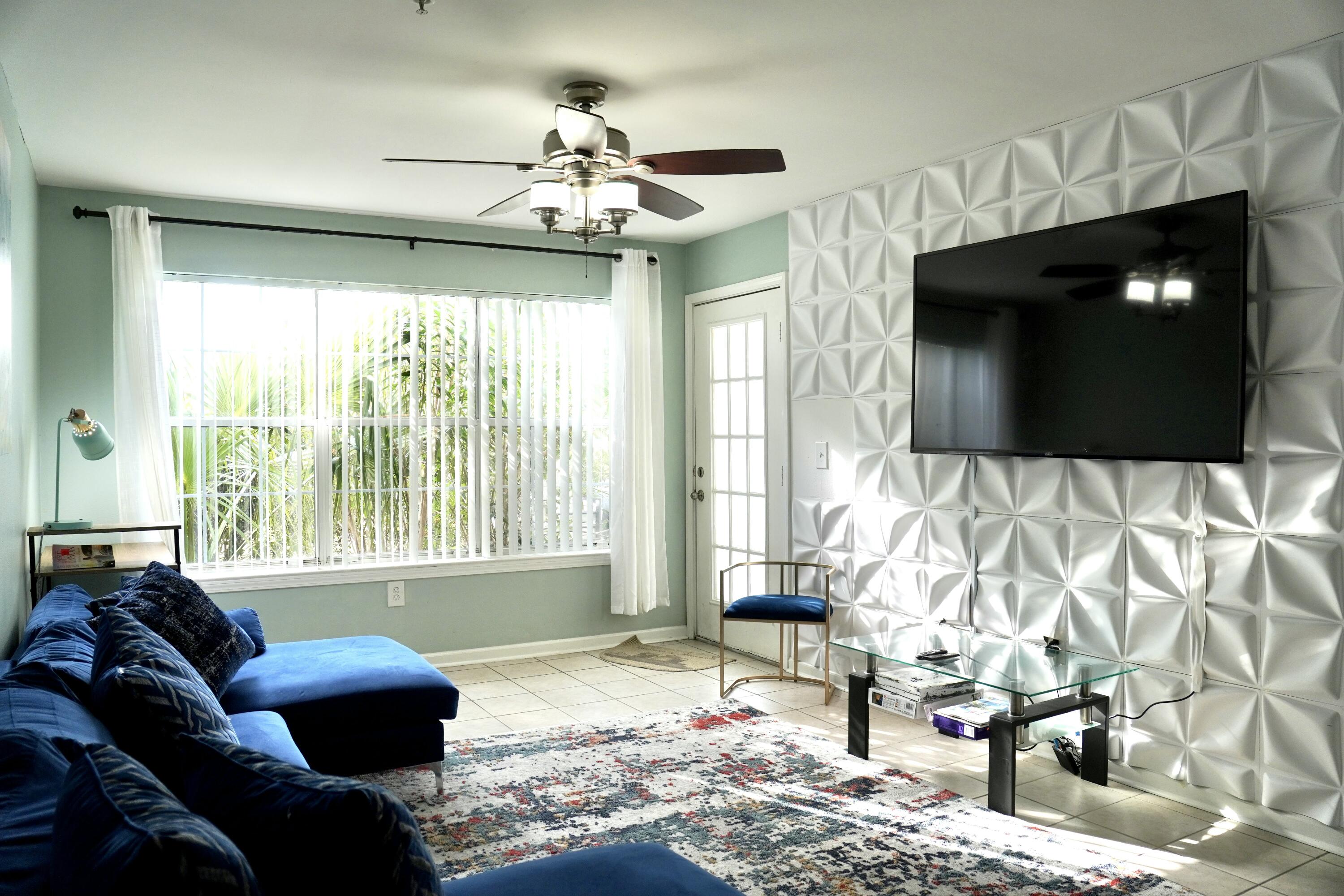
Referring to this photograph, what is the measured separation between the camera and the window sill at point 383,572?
4828mm

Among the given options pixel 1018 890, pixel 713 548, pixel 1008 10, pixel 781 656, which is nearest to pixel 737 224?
pixel 713 548

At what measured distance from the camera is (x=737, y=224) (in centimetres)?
556

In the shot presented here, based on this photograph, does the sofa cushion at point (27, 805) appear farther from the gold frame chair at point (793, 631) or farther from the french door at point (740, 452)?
the french door at point (740, 452)

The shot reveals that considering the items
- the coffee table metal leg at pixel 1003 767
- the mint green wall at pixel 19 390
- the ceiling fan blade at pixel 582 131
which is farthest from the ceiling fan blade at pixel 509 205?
the coffee table metal leg at pixel 1003 767

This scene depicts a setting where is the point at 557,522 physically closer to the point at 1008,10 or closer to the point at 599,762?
the point at 599,762

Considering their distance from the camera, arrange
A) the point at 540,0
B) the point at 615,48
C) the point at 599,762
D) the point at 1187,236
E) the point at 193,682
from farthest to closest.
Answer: the point at 599,762 < the point at 1187,236 < the point at 615,48 < the point at 540,0 < the point at 193,682

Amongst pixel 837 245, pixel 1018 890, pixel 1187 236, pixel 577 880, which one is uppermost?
pixel 837 245

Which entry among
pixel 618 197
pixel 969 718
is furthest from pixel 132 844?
pixel 969 718

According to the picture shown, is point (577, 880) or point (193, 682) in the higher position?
point (193, 682)

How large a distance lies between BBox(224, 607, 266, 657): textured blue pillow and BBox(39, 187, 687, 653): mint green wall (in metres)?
1.25

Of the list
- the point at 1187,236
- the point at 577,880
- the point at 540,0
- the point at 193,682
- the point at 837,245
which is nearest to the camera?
the point at 577,880

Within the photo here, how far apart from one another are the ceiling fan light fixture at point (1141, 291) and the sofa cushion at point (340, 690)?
2783 millimetres

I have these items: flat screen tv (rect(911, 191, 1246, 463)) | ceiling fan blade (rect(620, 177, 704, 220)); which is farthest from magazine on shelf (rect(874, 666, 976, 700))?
ceiling fan blade (rect(620, 177, 704, 220))

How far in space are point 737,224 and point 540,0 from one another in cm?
306
